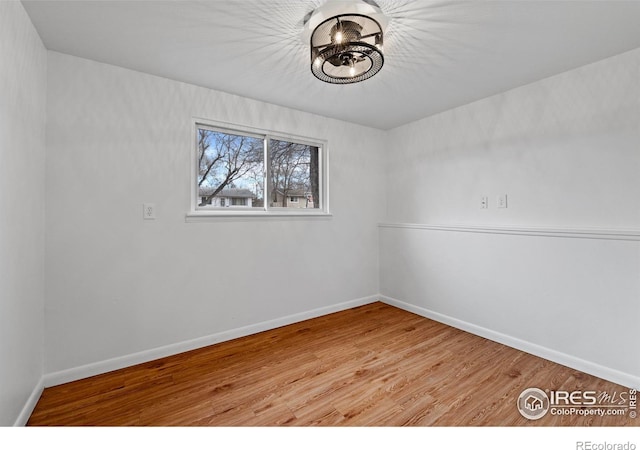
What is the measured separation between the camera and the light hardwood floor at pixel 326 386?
1.58m

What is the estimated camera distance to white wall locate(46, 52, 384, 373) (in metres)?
1.91

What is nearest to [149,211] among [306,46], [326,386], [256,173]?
[256,173]

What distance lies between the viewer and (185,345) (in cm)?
235

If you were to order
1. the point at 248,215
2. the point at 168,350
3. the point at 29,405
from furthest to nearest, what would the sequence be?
the point at 248,215 < the point at 168,350 < the point at 29,405

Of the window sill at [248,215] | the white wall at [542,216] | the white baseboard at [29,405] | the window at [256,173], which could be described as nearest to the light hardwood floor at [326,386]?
the white baseboard at [29,405]

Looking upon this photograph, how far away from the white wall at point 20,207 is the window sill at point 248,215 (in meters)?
0.94

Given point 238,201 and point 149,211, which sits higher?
point 238,201

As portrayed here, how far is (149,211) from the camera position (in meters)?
2.20

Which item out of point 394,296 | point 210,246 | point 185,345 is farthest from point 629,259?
point 185,345

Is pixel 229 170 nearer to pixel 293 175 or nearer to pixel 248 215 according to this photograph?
pixel 248 215

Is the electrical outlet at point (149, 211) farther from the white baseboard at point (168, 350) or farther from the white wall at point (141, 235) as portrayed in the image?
the white baseboard at point (168, 350)

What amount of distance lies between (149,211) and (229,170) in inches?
31.1

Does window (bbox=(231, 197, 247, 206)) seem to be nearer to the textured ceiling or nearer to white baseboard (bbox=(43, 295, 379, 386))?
the textured ceiling
